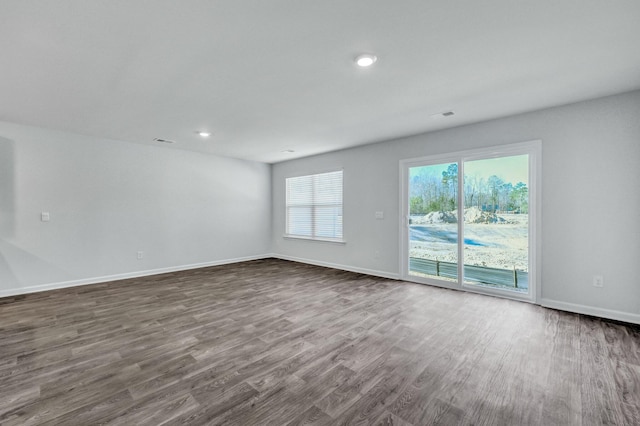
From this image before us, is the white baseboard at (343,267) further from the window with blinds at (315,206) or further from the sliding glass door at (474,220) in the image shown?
the window with blinds at (315,206)

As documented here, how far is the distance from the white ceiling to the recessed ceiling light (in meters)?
0.05

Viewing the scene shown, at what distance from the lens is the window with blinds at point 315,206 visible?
19.7 feet

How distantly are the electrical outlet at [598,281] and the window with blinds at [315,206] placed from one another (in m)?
3.85

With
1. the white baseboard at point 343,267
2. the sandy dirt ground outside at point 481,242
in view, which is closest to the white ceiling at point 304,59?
the sandy dirt ground outside at point 481,242

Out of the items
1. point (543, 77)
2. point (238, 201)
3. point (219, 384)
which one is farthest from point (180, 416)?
point (238, 201)

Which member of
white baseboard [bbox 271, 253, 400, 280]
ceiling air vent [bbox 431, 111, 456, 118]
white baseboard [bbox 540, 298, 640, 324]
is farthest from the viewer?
white baseboard [bbox 271, 253, 400, 280]

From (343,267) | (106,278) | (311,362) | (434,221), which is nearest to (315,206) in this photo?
(343,267)

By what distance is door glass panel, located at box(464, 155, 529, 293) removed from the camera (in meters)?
3.75

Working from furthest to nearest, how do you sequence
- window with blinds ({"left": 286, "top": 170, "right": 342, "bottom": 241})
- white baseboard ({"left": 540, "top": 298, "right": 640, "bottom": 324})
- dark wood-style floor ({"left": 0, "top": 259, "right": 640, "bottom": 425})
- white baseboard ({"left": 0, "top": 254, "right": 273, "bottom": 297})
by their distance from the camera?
window with blinds ({"left": 286, "top": 170, "right": 342, "bottom": 241}), white baseboard ({"left": 0, "top": 254, "right": 273, "bottom": 297}), white baseboard ({"left": 540, "top": 298, "right": 640, "bottom": 324}), dark wood-style floor ({"left": 0, "top": 259, "right": 640, "bottom": 425})

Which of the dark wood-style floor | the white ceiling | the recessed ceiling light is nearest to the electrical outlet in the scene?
the dark wood-style floor

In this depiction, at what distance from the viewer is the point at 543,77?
270 centimetres

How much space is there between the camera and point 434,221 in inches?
179

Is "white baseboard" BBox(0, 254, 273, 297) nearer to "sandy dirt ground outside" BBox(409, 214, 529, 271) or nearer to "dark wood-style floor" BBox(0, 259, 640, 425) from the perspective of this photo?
"dark wood-style floor" BBox(0, 259, 640, 425)

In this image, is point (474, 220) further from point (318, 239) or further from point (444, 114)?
point (318, 239)
